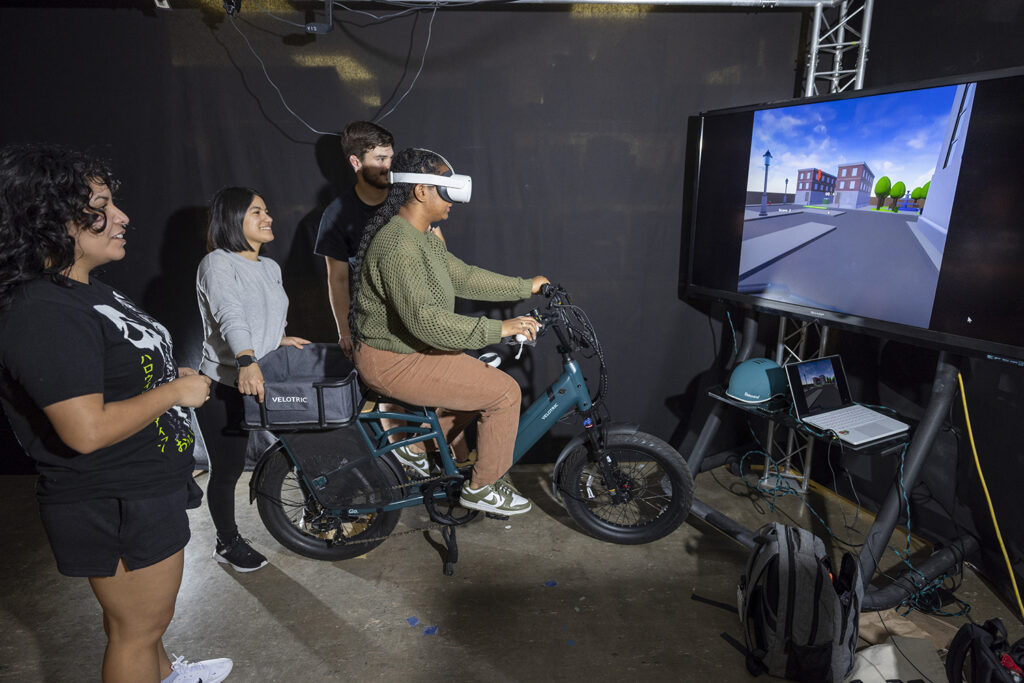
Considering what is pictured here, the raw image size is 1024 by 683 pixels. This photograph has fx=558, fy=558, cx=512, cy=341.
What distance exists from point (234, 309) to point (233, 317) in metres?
0.04

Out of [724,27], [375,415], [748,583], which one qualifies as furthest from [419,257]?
[724,27]

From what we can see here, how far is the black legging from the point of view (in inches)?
91.6

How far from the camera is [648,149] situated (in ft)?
10.2

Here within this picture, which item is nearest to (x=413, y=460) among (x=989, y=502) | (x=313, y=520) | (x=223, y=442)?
(x=313, y=520)

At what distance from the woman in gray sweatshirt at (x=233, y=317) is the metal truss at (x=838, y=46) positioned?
2.73 metres

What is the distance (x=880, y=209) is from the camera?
220 cm

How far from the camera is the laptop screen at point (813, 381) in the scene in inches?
101

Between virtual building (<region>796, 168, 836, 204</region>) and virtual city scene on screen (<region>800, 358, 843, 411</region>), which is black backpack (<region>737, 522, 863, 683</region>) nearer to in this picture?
virtual city scene on screen (<region>800, 358, 843, 411</region>)

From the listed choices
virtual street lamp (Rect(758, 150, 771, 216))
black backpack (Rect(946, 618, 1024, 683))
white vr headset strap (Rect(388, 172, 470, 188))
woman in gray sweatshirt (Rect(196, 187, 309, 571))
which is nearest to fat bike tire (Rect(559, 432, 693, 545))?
black backpack (Rect(946, 618, 1024, 683))

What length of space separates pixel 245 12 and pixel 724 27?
98.5 inches

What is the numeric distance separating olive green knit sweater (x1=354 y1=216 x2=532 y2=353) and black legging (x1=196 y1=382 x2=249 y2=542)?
0.65 meters

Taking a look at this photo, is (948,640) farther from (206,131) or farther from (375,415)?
(206,131)

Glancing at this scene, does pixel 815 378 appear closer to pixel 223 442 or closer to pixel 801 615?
pixel 801 615

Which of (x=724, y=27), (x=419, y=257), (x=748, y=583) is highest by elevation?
(x=724, y=27)
